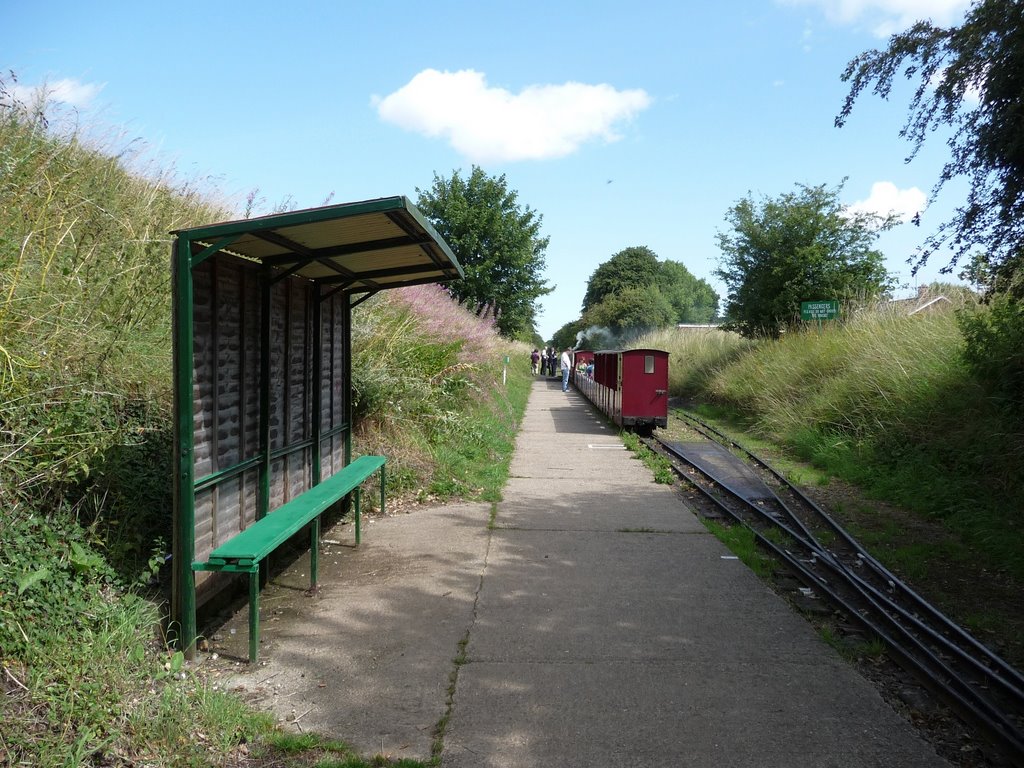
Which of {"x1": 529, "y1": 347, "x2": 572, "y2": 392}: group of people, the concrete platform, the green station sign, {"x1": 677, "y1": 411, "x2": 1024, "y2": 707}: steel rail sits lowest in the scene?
{"x1": 677, "y1": 411, "x2": 1024, "y2": 707}: steel rail

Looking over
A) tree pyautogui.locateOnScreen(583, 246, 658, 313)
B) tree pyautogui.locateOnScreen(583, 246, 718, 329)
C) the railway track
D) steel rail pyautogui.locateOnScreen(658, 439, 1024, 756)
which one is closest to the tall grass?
the railway track

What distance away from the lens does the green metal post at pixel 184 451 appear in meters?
4.24

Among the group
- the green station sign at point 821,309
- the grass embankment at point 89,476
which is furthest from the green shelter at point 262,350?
the green station sign at point 821,309

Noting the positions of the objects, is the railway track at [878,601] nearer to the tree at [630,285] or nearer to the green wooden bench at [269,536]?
the green wooden bench at [269,536]

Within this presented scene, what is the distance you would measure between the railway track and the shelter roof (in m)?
4.19

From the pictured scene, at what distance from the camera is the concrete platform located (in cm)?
357

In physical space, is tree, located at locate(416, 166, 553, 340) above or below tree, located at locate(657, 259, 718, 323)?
below

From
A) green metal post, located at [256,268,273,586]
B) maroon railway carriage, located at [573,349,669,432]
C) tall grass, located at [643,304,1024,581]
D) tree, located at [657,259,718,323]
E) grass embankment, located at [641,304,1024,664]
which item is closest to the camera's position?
green metal post, located at [256,268,273,586]

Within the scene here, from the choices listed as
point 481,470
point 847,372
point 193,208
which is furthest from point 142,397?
point 847,372

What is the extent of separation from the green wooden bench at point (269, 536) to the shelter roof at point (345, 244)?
167 cm

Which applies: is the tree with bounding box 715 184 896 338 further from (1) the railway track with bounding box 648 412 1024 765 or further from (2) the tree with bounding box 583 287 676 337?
(2) the tree with bounding box 583 287 676 337

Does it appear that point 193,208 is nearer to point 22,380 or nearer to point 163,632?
point 22,380

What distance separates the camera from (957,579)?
6.62 meters

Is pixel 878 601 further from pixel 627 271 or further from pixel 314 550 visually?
pixel 627 271
